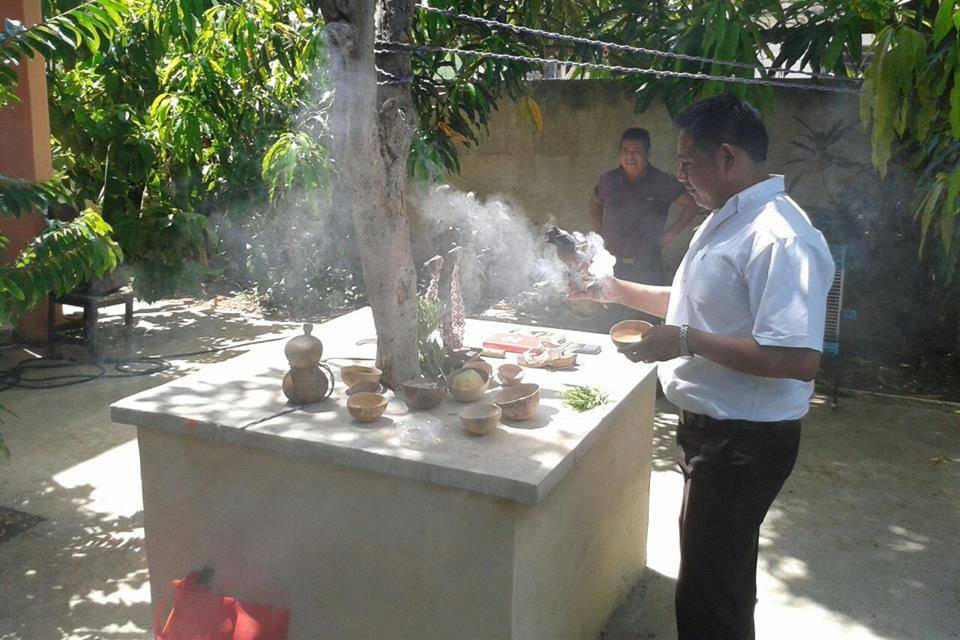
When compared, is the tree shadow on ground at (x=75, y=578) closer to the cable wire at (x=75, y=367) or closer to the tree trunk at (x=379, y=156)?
the tree trunk at (x=379, y=156)

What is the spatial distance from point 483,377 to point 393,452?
692 millimetres

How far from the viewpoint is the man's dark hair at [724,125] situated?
2.27 m

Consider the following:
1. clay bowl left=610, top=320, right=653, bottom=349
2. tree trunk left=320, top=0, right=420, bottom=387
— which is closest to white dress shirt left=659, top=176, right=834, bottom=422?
clay bowl left=610, top=320, right=653, bottom=349

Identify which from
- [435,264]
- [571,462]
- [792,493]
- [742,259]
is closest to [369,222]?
[435,264]

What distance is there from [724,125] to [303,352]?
1.53 meters

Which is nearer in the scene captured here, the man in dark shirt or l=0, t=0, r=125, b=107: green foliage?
l=0, t=0, r=125, b=107: green foliage

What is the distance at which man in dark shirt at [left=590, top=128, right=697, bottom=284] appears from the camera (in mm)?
5770

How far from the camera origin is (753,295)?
7.25 feet

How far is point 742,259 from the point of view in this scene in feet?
7.35

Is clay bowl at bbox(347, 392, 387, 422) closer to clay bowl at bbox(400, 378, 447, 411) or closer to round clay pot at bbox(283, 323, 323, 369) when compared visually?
clay bowl at bbox(400, 378, 447, 411)

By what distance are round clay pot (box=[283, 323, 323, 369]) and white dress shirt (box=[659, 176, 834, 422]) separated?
120 centimetres

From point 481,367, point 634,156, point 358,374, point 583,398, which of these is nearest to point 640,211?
point 634,156

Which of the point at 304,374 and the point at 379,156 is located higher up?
the point at 379,156

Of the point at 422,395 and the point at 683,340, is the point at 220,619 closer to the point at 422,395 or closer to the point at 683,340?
the point at 422,395
